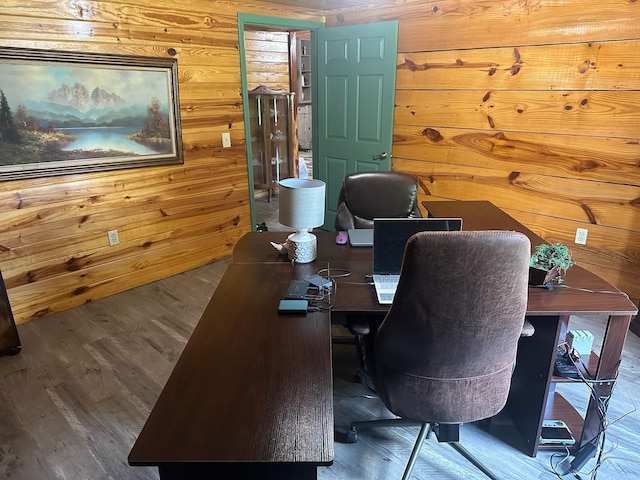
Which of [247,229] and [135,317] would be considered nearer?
[135,317]

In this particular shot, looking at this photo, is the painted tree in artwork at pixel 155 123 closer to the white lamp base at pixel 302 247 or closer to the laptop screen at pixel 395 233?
the white lamp base at pixel 302 247

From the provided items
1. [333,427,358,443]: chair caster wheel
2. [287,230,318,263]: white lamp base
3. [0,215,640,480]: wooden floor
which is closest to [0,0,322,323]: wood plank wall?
[0,215,640,480]: wooden floor

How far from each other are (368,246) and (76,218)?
6.89 feet

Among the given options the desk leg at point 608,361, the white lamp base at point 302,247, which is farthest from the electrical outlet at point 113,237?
the desk leg at point 608,361

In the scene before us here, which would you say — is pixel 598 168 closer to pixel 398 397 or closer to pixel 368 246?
pixel 368 246

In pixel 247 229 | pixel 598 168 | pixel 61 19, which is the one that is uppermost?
pixel 61 19

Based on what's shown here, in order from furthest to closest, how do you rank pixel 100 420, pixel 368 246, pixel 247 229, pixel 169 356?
1. pixel 247 229
2. pixel 169 356
3. pixel 368 246
4. pixel 100 420

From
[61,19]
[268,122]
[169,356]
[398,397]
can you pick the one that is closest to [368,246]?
[398,397]

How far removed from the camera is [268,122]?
226 inches

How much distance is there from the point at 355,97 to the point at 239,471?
3.63m

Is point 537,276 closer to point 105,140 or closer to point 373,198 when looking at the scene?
point 373,198

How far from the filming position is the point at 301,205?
184cm

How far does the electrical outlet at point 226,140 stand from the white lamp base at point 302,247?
2.10 meters

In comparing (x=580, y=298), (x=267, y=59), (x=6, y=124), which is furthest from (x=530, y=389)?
(x=267, y=59)
